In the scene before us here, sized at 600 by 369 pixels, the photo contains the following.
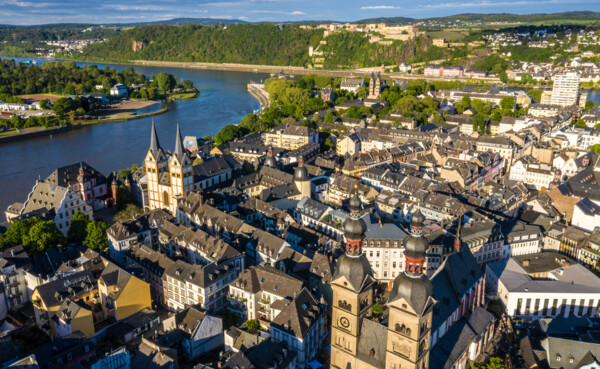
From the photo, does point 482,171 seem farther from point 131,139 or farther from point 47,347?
point 131,139

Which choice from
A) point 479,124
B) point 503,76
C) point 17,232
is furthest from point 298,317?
point 503,76

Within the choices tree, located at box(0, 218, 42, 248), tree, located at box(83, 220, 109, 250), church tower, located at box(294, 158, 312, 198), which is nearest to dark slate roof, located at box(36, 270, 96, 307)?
tree, located at box(83, 220, 109, 250)

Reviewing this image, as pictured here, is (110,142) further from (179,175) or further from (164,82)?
(164,82)

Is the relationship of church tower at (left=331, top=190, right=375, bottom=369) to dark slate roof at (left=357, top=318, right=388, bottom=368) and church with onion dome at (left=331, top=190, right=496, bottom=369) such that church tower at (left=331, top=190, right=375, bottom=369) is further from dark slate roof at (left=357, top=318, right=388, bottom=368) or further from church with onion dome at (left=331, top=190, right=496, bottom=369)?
dark slate roof at (left=357, top=318, right=388, bottom=368)

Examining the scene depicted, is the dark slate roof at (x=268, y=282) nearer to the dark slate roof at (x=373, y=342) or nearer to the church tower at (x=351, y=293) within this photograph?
the church tower at (x=351, y=293)

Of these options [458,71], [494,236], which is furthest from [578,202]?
[458,71]

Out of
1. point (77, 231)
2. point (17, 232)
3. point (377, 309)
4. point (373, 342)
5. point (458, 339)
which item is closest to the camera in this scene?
point (373, 342)
